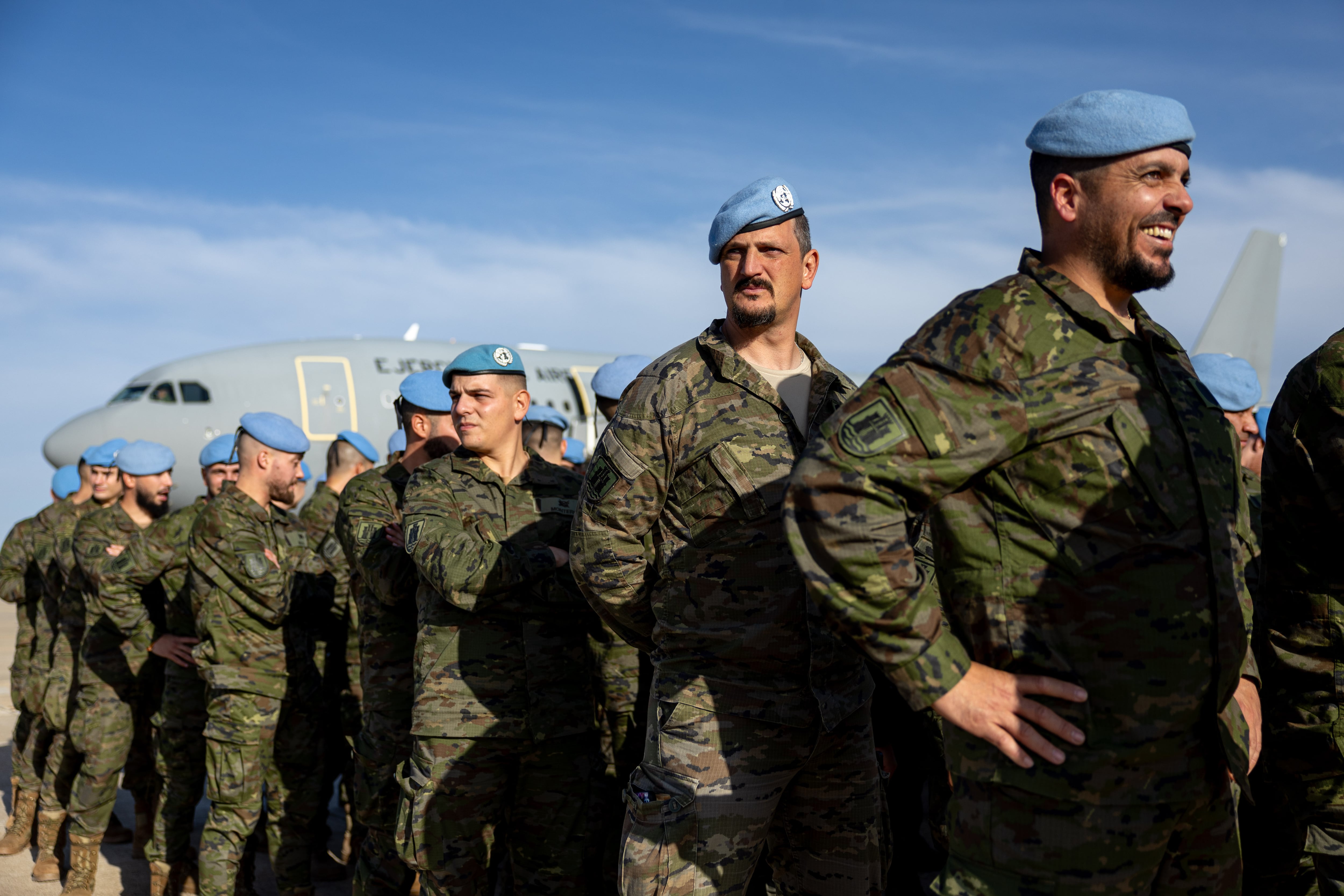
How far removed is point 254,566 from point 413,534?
1687mm

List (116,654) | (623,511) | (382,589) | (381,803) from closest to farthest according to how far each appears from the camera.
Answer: (623,511), (382,589), (381,803), (116,654)

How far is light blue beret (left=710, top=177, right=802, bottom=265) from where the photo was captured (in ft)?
9.95

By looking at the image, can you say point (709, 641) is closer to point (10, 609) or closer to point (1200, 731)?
point (1200, 731)

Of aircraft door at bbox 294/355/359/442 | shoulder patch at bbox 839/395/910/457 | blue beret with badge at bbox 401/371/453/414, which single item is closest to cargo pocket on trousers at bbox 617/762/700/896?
shoulder patch at bbox 839/395/910/457

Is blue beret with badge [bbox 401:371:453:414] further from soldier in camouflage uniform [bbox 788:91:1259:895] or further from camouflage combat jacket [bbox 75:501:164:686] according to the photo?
soldier in camouflage uniform [bbox 788:91:1259:895]

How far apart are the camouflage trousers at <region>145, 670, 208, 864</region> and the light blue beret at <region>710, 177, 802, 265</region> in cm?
402

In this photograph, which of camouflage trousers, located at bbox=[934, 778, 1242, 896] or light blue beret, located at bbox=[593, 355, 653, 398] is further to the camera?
light blue beret, located at bbox=[593, 355, 653, 398]

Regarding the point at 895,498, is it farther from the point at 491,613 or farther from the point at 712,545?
the point at 491,613

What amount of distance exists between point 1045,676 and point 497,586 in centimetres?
205

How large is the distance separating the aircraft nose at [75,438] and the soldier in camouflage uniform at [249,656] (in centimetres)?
931

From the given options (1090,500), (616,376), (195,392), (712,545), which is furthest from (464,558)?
(195,392)

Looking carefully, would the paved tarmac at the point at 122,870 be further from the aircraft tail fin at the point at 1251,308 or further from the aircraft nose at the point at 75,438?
the aircraft tail fin at the point at 1251,308

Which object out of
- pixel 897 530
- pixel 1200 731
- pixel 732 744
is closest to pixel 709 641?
pixel 732 744

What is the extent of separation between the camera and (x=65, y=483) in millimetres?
9367
